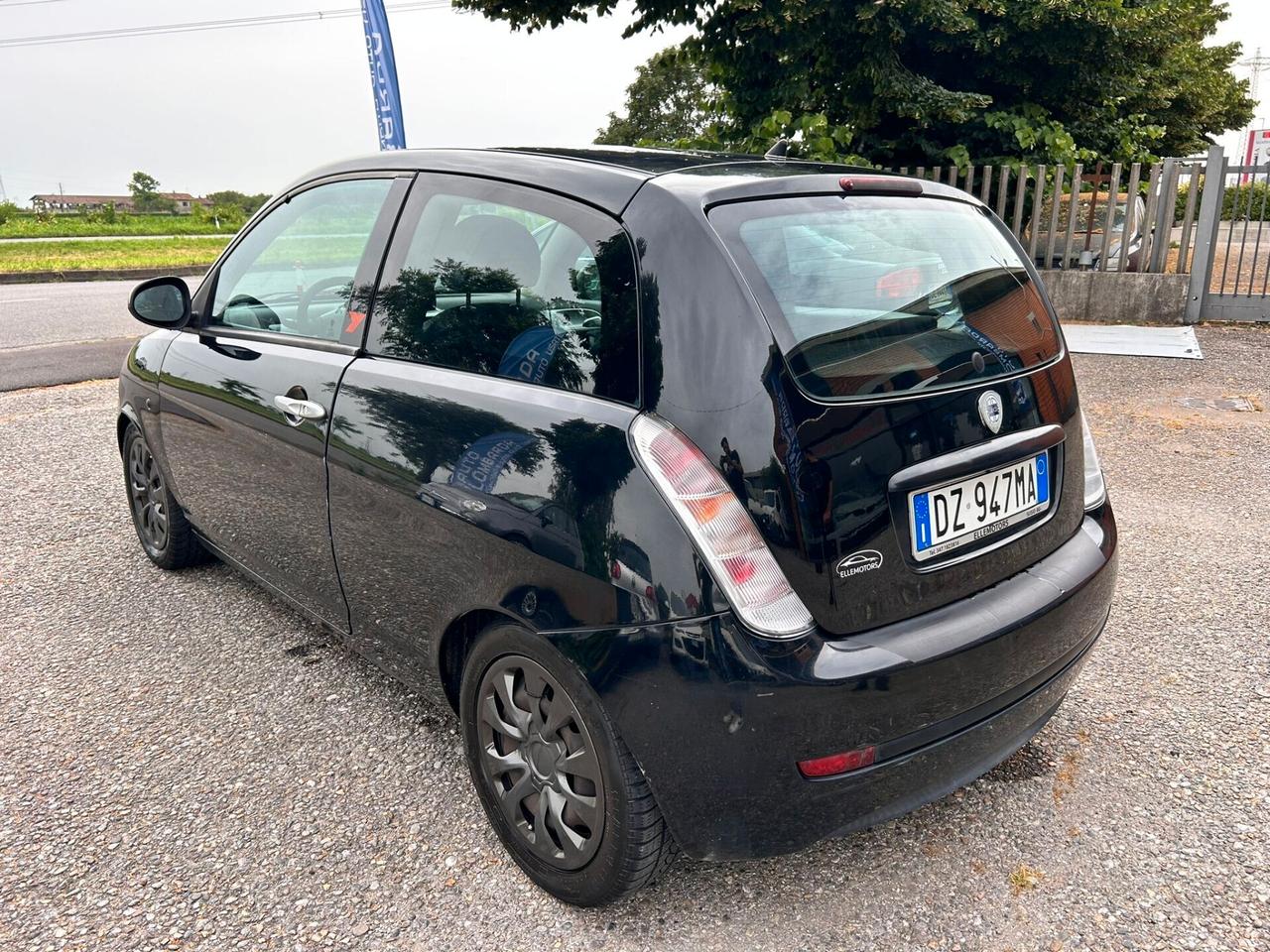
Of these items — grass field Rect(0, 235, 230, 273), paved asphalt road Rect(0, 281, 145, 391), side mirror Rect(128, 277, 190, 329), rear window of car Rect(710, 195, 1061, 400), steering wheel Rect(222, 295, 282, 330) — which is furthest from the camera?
grass field Rect(0, 235, 230, 273)

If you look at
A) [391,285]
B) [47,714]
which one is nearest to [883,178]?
[391,285]

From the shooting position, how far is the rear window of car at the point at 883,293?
183 centimetres

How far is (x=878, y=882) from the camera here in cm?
210

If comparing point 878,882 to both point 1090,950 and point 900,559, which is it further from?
point 900,559

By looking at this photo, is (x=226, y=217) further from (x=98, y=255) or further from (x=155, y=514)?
(x=155, y=514)

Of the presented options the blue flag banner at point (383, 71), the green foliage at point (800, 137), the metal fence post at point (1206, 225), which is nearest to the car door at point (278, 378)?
the green foliage at point (800, 137)

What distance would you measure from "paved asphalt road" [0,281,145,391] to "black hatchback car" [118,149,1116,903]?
268 inches

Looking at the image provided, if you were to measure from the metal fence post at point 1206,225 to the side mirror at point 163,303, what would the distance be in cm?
956

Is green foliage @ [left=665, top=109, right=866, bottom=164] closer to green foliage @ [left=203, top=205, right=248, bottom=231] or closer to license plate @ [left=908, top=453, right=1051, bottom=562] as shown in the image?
license plate @ [left=908, top=453, right=1051, bottom=562]

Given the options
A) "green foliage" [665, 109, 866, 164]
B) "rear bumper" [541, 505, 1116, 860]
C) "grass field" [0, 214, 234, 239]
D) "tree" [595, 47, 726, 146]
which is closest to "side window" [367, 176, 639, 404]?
"rear bumper" [541, 505, 1116, 860]

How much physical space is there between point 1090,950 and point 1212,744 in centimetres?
101

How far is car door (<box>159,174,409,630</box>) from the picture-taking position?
257cm

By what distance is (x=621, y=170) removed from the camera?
2.08 meters

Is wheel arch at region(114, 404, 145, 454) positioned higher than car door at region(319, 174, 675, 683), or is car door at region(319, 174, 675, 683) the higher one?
car door at region(319, 174, 675, 683)
